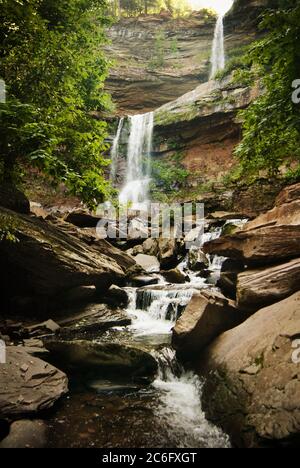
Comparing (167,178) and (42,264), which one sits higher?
(167,178)

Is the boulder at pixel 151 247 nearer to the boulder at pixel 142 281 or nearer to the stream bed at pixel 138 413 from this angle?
the boulder at pixel 142 281

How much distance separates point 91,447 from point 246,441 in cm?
194

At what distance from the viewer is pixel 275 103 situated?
623cm

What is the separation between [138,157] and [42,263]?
2239cm

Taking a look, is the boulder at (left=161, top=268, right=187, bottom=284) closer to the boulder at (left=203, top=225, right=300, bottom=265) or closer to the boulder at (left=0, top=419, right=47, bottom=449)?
the boulder at (left=203, top=225, right=300, bottom=265)

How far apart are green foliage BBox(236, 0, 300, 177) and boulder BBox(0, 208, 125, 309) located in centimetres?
517

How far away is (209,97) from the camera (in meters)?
26.8

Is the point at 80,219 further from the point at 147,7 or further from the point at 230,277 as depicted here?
the point at 147,7

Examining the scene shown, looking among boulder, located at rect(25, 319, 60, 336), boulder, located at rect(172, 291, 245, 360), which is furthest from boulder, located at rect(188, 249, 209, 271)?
boulder, located at rect(25, 319, 60, 336)

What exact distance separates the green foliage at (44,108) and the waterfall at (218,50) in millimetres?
29253

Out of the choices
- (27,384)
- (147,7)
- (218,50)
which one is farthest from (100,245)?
(147,7)

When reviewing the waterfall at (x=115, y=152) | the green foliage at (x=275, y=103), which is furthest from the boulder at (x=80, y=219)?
the waterfall at (x=115, y=152)

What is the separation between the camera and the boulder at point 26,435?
391 centimetres

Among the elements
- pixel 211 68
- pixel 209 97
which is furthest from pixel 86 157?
pixel 211 68
